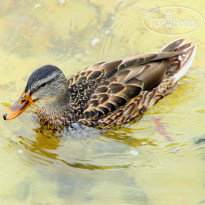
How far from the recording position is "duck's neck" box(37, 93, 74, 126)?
6.22 m

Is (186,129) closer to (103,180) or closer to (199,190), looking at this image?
(199,190)

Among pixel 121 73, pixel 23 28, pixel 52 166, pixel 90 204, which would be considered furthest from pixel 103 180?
pixel 23 28

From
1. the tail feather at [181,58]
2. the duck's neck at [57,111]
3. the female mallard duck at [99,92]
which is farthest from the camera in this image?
the tail feather at [181,58]

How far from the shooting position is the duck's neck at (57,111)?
6.22 meters

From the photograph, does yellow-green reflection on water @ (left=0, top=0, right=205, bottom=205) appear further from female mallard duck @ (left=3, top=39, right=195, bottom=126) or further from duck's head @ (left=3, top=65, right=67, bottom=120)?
duck's head @ (left=3, top=65, right=67, bottom=120)

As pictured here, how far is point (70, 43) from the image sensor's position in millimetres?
7867

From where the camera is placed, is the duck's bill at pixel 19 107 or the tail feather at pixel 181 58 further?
the tail feather at pixel 181 58

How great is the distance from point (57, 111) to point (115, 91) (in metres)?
1.00

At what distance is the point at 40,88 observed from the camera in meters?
5.84

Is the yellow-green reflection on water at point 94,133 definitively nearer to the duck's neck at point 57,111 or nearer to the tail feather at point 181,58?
the duck's neck at point 57,111

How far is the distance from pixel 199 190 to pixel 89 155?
1.70 m

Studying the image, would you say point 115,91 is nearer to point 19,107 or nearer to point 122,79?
point 122,79

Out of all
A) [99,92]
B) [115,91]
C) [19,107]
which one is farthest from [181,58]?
[19,107]

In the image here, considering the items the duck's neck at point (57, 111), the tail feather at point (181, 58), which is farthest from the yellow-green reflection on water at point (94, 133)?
the tail feather at point (181, 58)
